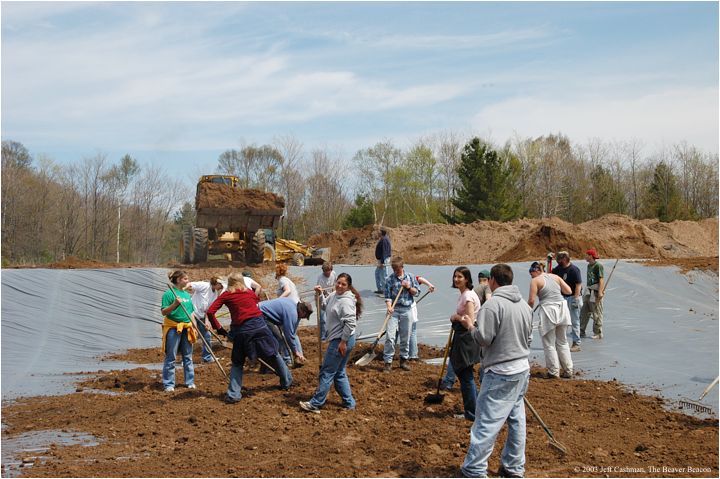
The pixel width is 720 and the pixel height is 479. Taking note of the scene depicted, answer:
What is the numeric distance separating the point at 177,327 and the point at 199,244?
14342 millimetres

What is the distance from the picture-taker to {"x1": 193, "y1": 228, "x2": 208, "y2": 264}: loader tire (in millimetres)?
23266

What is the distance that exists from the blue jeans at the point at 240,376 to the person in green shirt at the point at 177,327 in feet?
3.38

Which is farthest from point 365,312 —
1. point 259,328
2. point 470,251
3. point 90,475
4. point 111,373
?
point 470,251

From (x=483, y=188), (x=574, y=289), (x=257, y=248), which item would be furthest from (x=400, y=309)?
(x=483, y=188)

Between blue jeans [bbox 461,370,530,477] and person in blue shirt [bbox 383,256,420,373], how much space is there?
4.44 m

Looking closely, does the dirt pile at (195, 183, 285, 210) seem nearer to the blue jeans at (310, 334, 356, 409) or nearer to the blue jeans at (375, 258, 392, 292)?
the blue jeans at (375, 258, 392, 292)

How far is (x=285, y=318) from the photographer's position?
10117 millimetres

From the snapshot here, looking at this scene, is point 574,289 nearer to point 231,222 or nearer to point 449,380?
point 449,380

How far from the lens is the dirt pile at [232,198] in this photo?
22953 millimetres

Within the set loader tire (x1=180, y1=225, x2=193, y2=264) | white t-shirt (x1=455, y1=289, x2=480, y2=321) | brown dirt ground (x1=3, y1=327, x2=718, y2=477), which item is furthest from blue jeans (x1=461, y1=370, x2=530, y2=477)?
loader tire (x1=180, y1=225, x2=193, y2=264)

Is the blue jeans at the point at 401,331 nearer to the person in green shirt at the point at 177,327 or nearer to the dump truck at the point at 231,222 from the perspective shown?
the person in green shirt at the point at 177,327

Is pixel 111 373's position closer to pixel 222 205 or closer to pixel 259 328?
pixel 259 328

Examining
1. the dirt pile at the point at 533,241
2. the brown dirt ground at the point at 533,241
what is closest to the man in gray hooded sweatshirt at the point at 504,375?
the dirt pile at the point at 533,241

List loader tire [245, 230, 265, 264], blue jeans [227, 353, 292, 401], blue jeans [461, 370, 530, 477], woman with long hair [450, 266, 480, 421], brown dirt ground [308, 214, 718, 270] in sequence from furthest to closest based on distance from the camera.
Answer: brown dirt ground [308, 214, 718, 270] < loader tire [245, 230, 265, 264] < blue jeans [227, 353, 292, 401] < woman with long hair [450, 266, 480, 421] < blue jeans [461, 370, 530, 477]
